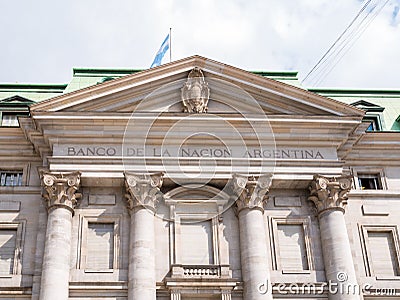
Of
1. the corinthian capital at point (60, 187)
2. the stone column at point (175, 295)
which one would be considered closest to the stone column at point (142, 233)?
the stone column at point (175, 295)

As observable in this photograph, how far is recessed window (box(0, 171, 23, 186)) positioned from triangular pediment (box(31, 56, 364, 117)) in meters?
4.89

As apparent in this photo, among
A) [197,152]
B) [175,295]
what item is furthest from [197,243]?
[197,152]

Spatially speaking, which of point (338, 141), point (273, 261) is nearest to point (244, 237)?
point (273, 261)

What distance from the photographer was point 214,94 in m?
37.4

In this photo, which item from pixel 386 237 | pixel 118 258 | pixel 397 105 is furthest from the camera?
pixel 397 105

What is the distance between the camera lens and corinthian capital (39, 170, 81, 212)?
34.0m

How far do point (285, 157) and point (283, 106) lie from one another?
114 inches

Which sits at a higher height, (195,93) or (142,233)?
(195,93)

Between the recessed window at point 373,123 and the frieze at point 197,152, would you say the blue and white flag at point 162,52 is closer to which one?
the frieze at point 197,152

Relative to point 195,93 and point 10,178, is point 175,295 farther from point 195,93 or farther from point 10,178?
point 10,178

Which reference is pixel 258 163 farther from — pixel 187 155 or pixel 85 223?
pixel 85 223

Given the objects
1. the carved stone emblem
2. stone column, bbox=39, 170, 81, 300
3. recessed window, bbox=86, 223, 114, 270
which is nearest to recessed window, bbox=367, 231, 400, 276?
the carved stone emblem

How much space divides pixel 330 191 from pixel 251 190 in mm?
3998

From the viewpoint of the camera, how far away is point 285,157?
3628cm
